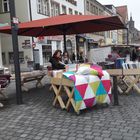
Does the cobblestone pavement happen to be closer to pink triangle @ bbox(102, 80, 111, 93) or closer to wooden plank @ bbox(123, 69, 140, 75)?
pink triangle @ bbox(102, 80, 111, 93)

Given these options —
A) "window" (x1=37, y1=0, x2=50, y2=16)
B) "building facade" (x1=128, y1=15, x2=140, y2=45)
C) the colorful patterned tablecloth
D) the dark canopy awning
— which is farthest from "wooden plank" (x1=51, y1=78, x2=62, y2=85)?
"building facade" (x1=128, y1=15, x2=140, y2=45)

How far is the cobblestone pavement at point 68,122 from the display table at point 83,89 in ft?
0.66

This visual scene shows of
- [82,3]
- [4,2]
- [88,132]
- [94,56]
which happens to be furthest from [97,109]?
[82,3]

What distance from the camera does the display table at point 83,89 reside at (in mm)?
6750

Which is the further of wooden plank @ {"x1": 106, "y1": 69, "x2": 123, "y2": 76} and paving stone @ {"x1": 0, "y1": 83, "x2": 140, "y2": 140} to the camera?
wooden plank @ {"x1": 106, "y1": 69, "x2": 123, "y2": 76}

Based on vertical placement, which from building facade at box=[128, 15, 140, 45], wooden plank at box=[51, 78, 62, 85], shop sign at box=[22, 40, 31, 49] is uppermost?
building facade at box=[128, 15, 140, 45]

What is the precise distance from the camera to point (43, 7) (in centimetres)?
3025

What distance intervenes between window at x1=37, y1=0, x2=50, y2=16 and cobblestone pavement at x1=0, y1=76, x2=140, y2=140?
22.0m

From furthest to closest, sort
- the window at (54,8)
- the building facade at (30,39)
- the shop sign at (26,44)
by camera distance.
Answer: the window at (54,8), the building facade at (30,39), the shop sign at (26,44)

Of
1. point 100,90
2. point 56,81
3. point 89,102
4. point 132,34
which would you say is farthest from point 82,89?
point 132,34

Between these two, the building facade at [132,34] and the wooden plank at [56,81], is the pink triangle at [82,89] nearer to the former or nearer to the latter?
the wooden plank at [56,81]

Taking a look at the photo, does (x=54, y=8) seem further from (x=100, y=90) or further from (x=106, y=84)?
(x=100, y=90)

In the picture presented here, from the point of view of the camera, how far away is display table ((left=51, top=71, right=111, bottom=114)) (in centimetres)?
675

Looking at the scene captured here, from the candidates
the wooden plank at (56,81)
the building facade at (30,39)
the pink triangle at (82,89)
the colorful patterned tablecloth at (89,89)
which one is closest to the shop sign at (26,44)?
the building facade at (30,39)
